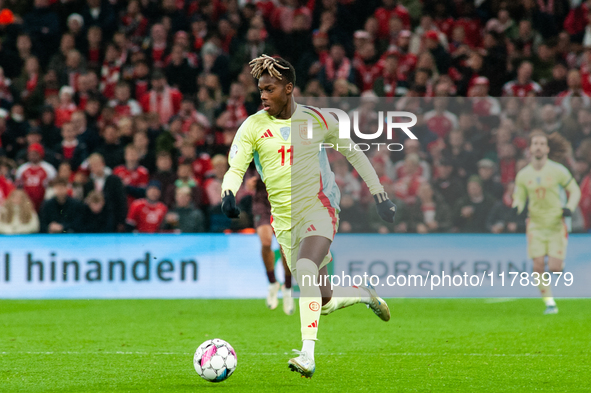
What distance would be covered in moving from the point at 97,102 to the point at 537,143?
7032mm

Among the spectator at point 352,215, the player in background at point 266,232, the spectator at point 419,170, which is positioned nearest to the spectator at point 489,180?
the spectator at point 419,170

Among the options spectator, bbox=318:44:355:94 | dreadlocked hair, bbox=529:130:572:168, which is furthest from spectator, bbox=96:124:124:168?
dreadlocked hair, bbox=529:130:572:168

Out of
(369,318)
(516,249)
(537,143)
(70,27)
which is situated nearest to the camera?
(369,318)

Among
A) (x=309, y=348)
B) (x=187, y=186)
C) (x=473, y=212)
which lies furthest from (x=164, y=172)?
(x=309, y=348)

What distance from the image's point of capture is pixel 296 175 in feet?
20.0

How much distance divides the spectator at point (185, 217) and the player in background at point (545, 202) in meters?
4.27

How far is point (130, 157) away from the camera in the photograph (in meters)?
12.5

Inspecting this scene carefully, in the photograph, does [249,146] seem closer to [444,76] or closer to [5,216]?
[5,216]

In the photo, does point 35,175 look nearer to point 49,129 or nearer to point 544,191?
point 49,129

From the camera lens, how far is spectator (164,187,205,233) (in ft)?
38.8

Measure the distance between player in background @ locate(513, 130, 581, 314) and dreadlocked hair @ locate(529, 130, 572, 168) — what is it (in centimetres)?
90

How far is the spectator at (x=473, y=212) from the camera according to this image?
1156cm

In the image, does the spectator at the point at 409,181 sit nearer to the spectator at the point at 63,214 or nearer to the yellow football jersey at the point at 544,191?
the yellow football jersey at the point at 544,191

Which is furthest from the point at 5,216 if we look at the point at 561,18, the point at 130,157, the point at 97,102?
the point at 561,18
